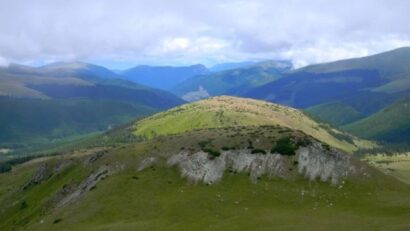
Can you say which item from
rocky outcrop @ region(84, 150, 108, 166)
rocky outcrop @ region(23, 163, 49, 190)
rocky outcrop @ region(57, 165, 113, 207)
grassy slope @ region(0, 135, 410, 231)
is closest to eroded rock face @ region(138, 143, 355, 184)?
grassy slope @ region(0, 135, 410, 231)

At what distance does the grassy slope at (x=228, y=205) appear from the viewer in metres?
86.5

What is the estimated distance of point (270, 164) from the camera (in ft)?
388

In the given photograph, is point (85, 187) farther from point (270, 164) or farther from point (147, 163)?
point (270, 164)

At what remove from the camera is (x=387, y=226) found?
7262 centimetres

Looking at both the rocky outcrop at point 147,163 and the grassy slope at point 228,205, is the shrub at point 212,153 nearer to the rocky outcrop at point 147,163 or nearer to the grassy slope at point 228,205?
the grassy slope at point 228,205

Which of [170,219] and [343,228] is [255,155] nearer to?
[170,219]

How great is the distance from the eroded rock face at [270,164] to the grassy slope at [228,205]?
250cm

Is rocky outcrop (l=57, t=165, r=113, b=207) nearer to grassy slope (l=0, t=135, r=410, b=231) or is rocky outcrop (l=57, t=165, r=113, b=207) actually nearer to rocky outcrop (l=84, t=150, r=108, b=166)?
grassy slope (l=0, t=135, r=410, b=231)

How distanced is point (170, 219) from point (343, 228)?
35.2 m

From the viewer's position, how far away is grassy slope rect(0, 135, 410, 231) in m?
86.5

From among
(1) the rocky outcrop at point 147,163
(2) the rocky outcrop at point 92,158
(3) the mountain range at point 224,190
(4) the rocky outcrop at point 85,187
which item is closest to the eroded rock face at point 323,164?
(3) the mountain range at point 224,190

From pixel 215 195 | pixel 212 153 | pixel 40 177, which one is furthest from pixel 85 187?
pixel 40 177

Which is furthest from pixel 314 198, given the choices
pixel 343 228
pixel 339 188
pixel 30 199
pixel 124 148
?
pixel 30 199

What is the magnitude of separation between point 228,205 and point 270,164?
20.5 meters
